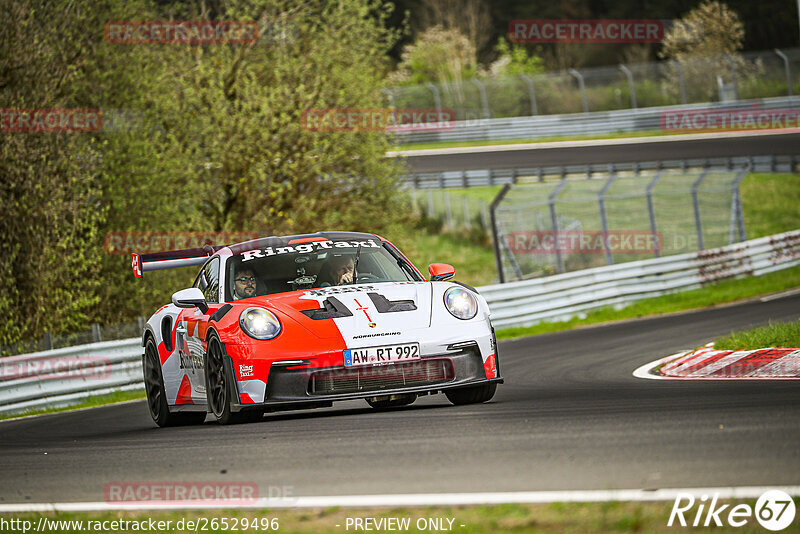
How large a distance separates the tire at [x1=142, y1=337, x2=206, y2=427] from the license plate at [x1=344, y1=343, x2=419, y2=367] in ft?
7.20

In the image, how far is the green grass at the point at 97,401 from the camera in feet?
45.5

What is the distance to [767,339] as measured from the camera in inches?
434

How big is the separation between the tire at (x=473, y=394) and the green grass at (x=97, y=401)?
667 centimetres

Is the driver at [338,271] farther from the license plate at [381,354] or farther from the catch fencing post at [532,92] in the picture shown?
the catch fencing post at [532,92]

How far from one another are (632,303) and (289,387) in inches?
577

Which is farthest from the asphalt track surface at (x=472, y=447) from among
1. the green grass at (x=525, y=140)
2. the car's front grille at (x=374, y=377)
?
the green grass at (x=525, y=140)

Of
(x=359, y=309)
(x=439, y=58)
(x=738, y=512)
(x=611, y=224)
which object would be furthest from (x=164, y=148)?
(x=439, y=58)

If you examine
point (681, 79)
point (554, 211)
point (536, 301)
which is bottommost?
point (536, 301)

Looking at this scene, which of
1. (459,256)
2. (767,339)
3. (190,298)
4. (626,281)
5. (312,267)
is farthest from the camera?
(459,256)

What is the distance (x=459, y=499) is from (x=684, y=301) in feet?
57.4

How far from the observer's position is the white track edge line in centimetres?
445

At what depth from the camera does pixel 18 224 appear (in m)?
18.3

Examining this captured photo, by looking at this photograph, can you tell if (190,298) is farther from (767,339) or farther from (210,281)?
(767,339)

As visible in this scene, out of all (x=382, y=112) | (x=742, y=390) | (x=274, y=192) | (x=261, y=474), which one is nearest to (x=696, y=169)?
(x=382, y=112)
